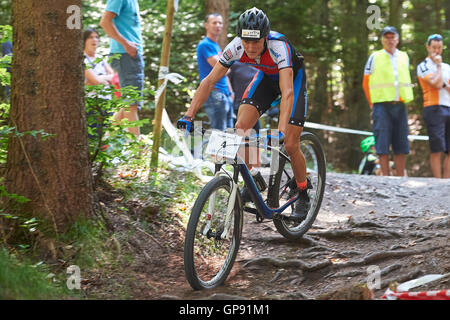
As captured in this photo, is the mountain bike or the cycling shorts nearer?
the mountain bike

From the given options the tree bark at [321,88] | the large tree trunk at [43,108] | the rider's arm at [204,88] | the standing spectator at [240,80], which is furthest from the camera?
the tree bark at [321,88]

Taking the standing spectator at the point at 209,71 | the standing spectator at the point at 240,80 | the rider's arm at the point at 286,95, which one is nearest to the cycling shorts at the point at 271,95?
the rider's arm at the point at 286,95

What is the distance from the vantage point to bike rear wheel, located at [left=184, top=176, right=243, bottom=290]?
12.9 feet

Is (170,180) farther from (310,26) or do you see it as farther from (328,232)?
(310,26)

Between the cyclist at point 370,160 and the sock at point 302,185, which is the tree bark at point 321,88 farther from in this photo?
the sock at point 302,185

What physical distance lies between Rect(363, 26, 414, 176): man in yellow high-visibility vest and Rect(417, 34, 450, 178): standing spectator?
1.19ft

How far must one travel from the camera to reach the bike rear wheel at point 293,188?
5309 mm

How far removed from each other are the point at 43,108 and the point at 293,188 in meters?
2.66

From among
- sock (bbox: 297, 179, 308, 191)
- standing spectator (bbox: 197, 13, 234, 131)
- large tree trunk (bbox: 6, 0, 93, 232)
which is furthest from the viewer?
standing spectator (bbox: 197, 13, 234, 131)

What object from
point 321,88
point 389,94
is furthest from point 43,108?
point 321,88

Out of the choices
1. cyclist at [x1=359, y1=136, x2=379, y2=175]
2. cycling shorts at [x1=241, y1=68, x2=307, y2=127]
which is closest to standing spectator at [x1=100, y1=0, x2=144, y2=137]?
cycling shorts at [x1=241, y1=68, x2=307, y2=127]

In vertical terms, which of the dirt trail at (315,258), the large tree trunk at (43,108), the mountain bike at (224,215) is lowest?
the dirt trail at (315,258)

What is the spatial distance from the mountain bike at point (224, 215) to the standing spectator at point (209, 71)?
2252 mm

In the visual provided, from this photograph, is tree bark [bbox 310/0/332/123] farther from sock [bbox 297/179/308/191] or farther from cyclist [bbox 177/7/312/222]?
cyclist [bbox 177/7/312/222]
